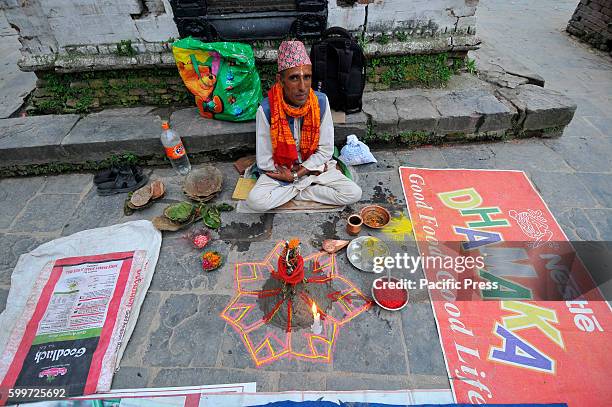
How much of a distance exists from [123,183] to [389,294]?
300cm

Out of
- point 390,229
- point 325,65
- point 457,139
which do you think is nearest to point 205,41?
point 325,65

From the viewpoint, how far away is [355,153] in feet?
12.0

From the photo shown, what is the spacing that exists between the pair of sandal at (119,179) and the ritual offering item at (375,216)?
2.47m

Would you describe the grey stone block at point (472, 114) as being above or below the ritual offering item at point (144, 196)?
above

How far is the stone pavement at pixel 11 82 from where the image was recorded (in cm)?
423

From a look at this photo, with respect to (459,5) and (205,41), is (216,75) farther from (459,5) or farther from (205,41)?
(459,5)

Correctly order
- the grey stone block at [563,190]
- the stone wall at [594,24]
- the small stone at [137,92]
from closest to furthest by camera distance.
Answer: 1. the grey stone block at [563,190]
2. the small stone at [137,92]
3. the stone wall at [594,24]

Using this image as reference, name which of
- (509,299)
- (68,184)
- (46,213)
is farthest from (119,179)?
(509,299)

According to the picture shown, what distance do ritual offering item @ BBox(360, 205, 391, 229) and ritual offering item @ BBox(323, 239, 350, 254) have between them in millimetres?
322

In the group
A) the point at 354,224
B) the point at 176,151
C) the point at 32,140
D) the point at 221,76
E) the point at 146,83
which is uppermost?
the point at 221,76

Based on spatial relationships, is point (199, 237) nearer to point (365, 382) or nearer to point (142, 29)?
point (365, 382)

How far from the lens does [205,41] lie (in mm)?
3719

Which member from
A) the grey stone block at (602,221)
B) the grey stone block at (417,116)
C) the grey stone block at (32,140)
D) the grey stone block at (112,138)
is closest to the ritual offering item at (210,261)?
the grey stone block at (112,138)

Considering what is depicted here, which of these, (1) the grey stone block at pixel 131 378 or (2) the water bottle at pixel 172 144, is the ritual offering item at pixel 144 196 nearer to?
(2) the water bottle at pixel 172 144
